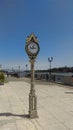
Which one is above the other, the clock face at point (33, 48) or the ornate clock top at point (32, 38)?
the ornate clock top at point (32, 38)

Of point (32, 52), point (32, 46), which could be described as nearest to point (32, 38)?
point (32, 46)

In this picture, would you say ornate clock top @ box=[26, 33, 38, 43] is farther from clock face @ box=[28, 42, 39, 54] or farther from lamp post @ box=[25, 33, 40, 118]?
clock face @ box=[28, 42, 39, 54]

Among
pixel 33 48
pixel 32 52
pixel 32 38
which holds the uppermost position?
pixel 32 38

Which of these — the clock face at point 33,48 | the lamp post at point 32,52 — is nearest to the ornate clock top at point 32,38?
the lamp post at point 32,52

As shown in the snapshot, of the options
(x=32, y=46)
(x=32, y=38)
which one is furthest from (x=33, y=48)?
(x=32, y=38)

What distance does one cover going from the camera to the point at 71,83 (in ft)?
93.7

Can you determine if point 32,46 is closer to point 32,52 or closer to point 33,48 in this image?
point 33,48

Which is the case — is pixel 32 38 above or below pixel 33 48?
above

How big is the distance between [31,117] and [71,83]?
1975 cm

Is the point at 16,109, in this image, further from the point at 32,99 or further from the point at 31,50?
the point at 31,50

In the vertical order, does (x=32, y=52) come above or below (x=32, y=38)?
below

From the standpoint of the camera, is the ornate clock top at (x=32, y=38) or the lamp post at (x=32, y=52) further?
the ornate clock top at (x=32, y=38)

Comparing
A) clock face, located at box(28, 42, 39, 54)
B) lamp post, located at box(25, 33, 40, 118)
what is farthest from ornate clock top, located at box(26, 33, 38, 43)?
clock face, located at box(28, 42, 39, 54)

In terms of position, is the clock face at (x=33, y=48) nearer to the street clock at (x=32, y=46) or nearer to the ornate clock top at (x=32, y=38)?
the street clock at (x=32, y=46)
